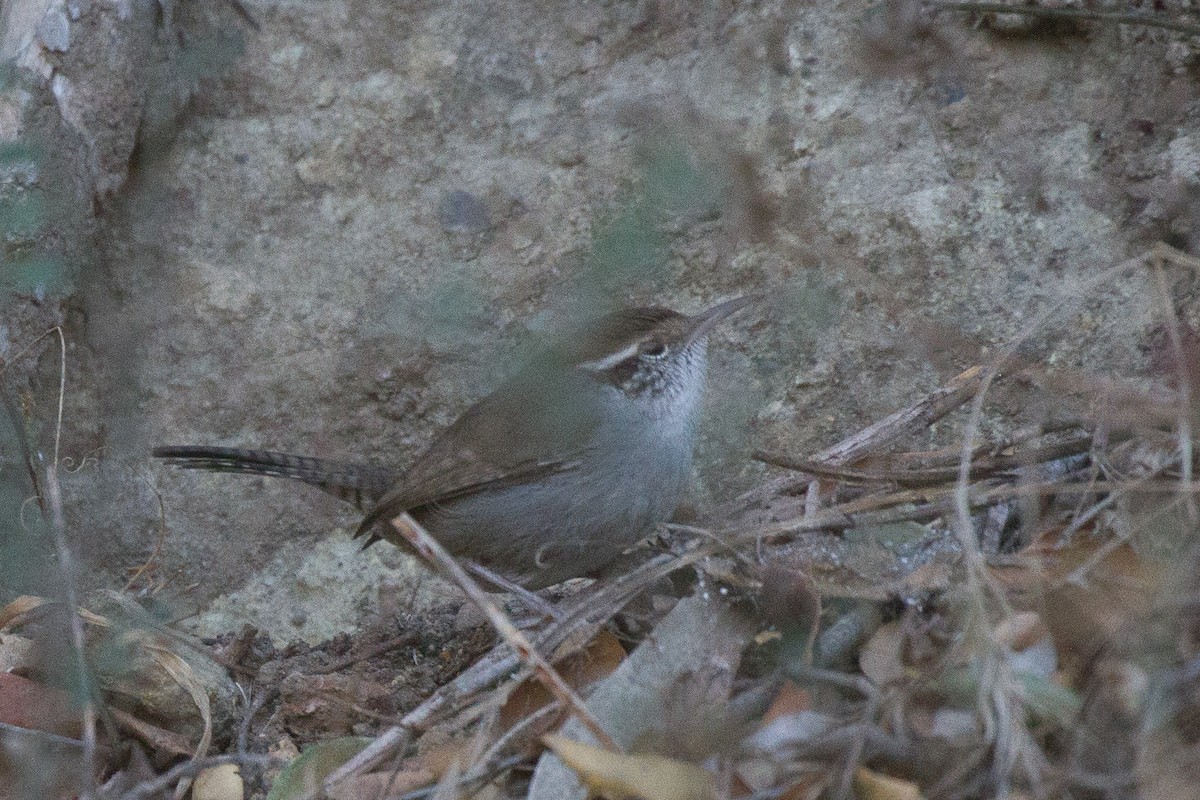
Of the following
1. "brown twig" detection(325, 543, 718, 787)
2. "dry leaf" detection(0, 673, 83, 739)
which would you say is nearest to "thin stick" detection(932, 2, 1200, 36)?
"brown twig" detection(325, 543, 718, 787)

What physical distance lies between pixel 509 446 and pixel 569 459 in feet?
0.67

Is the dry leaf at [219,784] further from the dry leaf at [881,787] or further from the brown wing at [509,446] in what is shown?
the dry leaf at [881,787]

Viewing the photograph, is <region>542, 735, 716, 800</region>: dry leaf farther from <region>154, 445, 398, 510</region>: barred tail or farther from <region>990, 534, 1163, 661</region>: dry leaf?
<region>154, 445, 398, 510</region>: barred tail

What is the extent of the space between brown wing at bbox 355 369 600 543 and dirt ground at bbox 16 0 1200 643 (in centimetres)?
24

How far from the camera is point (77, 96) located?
197 inches

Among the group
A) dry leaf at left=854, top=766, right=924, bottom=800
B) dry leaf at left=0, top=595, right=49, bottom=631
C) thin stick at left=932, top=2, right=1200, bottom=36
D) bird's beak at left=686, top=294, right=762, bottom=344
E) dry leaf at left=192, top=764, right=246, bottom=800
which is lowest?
dry leaf at left=192, top=764, right=246, bottom=800

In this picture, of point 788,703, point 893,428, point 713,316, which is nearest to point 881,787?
point 788,703

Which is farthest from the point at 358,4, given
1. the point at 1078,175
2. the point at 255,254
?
the point at 1078,175

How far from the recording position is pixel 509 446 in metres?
4.38

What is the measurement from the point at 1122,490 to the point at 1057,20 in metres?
2.33

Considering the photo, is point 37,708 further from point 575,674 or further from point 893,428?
point 893,428

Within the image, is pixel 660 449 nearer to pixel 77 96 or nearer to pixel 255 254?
pixel 255 254

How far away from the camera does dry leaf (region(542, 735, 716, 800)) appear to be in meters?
2.66

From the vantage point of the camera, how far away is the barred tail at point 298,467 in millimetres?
4527
